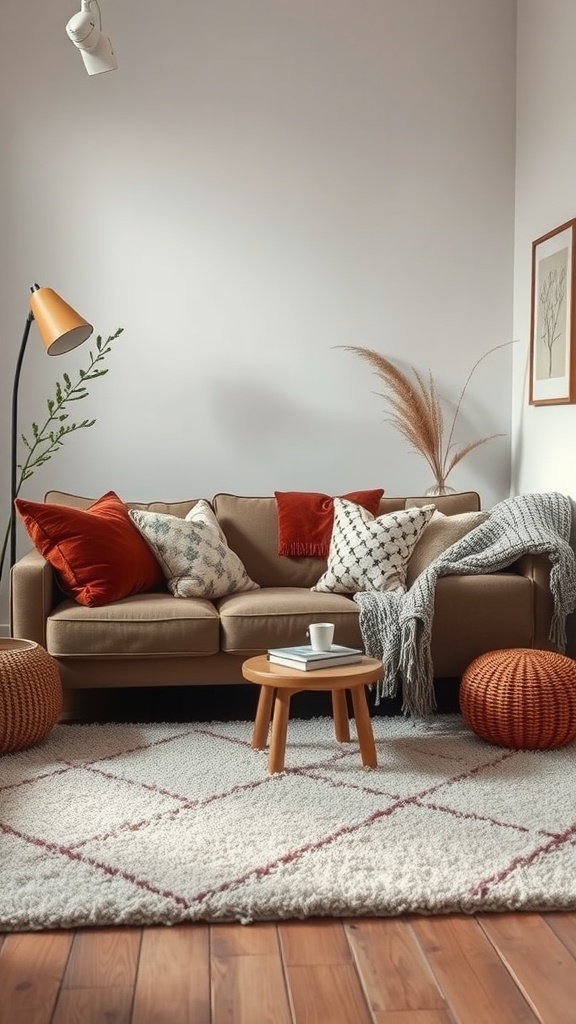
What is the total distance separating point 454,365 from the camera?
5.16 m

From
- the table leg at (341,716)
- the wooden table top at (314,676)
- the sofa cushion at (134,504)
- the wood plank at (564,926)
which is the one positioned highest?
the sofa cushion at (134,504)

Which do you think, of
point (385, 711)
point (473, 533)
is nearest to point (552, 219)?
point (473, 533)

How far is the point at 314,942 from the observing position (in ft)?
7.21

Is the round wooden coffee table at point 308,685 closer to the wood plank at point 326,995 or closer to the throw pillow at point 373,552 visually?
the throw pillow at point 373,552

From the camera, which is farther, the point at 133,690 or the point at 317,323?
the point at 317,323

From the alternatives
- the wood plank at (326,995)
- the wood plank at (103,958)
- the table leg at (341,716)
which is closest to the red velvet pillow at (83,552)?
the table leg at (341,716)

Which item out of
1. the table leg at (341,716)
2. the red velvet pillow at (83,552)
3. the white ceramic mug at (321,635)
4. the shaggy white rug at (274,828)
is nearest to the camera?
the shaggy white rug at (274,828)

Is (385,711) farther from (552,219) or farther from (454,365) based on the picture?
(552,219)

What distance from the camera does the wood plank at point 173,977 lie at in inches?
76.2

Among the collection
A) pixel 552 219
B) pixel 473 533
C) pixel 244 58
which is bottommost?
pixel 473 533

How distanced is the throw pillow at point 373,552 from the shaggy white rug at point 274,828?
660 mm

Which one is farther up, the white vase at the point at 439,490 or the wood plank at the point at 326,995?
the white vase at the point at 439,490

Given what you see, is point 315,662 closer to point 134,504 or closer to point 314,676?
point 314,676

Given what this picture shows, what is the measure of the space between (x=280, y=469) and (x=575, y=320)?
1525 mm
